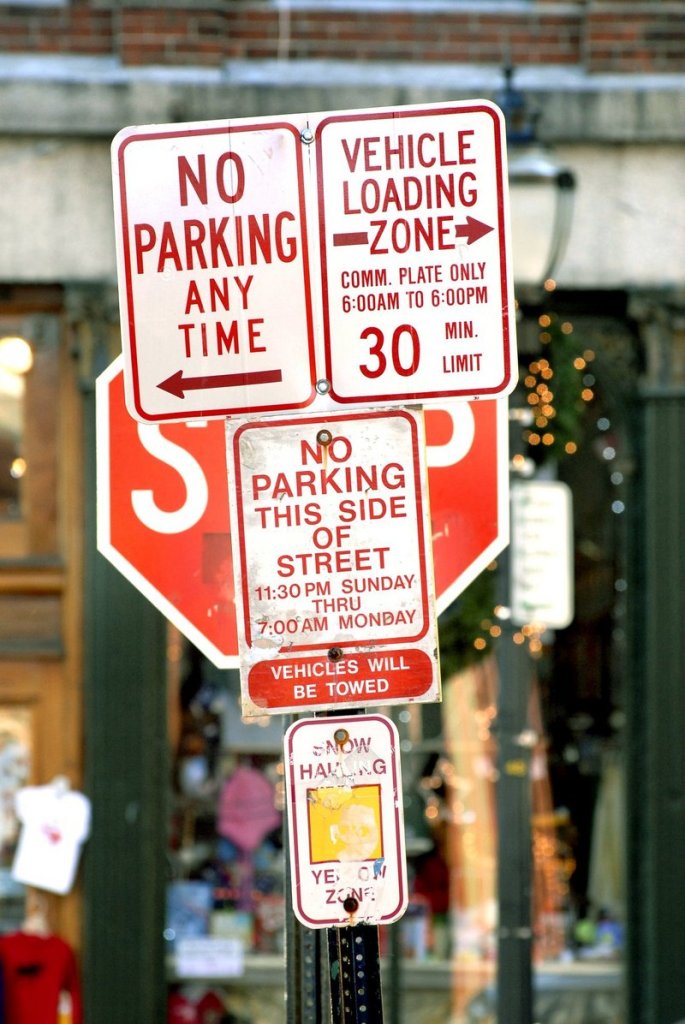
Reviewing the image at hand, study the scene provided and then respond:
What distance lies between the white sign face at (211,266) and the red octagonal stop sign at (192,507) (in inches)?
16.0

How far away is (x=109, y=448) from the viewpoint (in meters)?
3.47

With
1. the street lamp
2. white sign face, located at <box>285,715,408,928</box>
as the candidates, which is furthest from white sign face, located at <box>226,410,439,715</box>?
the street lamp

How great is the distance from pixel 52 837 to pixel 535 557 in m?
2.98

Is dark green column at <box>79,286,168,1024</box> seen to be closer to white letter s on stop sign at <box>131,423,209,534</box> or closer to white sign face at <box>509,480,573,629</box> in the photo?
white sign face at <box>509,480,573,629</box>

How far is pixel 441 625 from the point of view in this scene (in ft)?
25.3

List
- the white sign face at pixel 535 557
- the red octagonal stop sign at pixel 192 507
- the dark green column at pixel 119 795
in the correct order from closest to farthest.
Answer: the red octagonal stop sign at pixel 192 507 → the white sign face at pixel 535 557 → the dark green column at pixel 119 795

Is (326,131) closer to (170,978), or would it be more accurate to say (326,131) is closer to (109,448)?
(109,448)

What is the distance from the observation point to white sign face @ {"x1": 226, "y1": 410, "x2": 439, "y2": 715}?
9.31ft

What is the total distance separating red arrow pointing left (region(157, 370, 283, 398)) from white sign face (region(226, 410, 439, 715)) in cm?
12

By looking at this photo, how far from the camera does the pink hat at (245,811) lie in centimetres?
802

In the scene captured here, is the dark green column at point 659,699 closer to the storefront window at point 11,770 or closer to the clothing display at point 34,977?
the clothing display at point 34,977

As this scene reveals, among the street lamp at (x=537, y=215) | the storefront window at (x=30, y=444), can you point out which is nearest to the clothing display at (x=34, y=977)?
the storefront window at (x=30, y=444)

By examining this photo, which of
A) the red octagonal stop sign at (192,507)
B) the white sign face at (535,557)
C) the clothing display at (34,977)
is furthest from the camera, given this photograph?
the clothing display at (34,977)

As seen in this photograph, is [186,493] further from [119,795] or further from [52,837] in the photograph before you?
[52,837]
